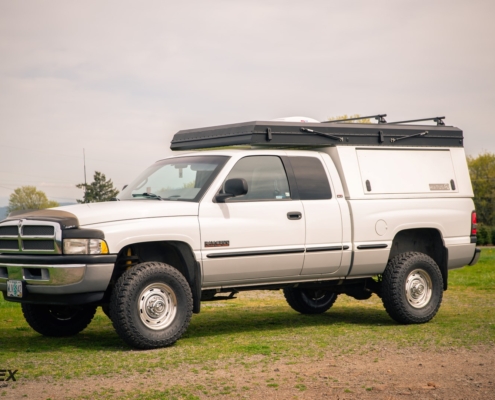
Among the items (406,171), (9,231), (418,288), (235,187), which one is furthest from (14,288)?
(406,171)

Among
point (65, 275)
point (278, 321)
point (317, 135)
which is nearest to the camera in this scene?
point (65, 275)

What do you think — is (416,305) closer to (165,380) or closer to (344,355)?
(344,355)

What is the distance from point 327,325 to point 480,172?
259ft

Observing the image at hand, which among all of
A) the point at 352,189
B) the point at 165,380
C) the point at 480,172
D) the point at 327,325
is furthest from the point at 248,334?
the point at 480,172

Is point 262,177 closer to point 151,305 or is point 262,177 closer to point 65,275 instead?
point 151,305

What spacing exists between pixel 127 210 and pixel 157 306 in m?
1.09

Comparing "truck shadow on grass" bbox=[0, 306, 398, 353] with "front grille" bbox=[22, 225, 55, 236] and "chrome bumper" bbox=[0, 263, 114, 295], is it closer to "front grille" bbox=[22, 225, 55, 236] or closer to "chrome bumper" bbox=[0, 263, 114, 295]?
"chrome bumper" bbox=[0, 263, 114, 295]

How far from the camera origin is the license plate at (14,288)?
8.34 metres

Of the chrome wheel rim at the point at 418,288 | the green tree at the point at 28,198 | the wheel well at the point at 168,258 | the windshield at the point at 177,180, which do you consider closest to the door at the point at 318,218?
the windshield at the point at 177,180

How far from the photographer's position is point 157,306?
851 centimetres

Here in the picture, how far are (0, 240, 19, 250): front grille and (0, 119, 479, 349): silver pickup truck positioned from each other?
0.02 metres

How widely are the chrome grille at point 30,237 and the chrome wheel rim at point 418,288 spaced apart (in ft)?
15.7

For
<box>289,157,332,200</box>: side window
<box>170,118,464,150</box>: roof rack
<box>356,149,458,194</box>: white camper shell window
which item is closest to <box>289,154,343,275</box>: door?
<box>289,157,332,200</box>: side window

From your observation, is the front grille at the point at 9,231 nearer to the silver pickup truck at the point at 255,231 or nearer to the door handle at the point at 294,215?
the silver pickup truck at the point at 255,231
